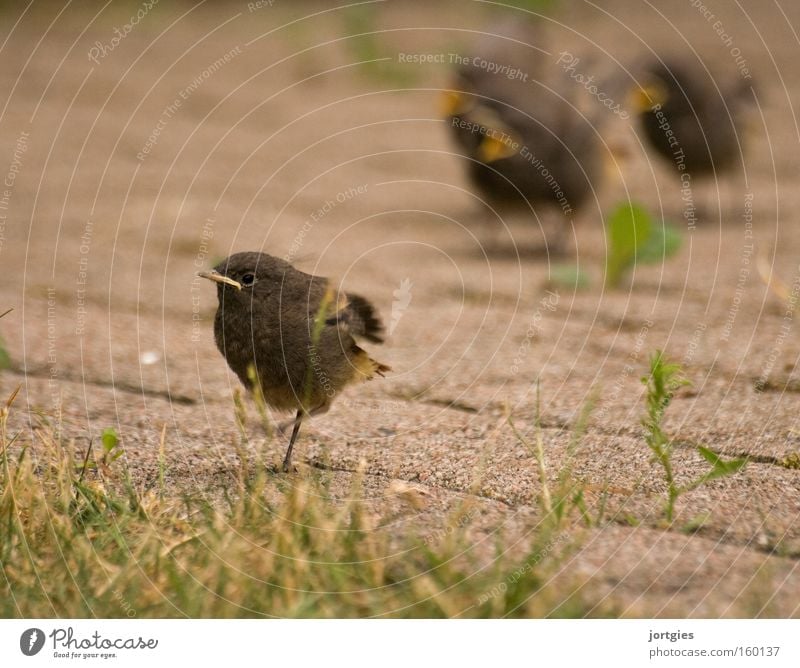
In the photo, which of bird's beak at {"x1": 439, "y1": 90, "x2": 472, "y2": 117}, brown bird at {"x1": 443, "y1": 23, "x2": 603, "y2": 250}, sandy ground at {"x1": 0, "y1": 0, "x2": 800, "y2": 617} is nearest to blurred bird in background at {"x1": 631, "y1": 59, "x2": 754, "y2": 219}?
sandy ground at {"x1": 0, "y1": 0, "x2": 800, "y2": 617}

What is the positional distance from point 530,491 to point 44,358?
5.34ft

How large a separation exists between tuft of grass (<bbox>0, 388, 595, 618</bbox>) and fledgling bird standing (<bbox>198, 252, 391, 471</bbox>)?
0.25 m

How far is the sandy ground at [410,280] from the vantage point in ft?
7.35

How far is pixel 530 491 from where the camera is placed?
7.29ft

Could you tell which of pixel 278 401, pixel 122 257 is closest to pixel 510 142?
pixel 122 257

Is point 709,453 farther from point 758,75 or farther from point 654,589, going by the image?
point 758,75

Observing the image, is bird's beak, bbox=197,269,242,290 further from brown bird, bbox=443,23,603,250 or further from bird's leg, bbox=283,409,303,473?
brown bird, bbox=443,23,603,250

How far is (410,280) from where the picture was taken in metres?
4.35

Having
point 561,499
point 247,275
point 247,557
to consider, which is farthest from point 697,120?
point 247,557

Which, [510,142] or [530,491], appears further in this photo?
[510,142]

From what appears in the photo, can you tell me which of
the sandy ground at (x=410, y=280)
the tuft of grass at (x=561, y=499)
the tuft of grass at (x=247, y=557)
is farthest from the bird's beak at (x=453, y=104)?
the tuft of grass at (x=247, y=557)
